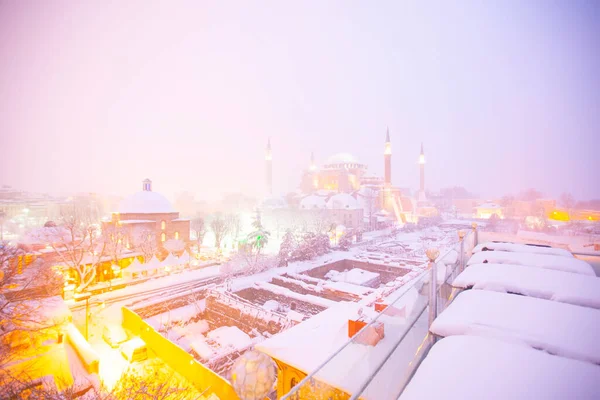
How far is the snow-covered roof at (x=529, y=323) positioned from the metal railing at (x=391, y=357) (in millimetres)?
629

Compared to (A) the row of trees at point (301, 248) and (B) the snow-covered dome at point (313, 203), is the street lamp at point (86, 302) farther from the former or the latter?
(B) the snow-covered dome at point (313, 203)

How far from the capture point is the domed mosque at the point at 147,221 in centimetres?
2241

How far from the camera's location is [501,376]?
1.47 m

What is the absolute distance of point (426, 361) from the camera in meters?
1.73

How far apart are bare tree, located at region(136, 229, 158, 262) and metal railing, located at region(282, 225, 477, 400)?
21787mm

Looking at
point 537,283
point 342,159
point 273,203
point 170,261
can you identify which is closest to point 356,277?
point 170,261

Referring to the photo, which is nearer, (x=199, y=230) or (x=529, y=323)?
(x=529, y=323)

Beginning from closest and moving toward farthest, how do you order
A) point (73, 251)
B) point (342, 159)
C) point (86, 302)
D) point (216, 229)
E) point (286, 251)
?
point (86, 302)
point (73, 251)
point (286, 251)
point (216, 229)
point (342, 159)

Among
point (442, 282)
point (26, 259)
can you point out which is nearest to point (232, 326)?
point (442, 282)

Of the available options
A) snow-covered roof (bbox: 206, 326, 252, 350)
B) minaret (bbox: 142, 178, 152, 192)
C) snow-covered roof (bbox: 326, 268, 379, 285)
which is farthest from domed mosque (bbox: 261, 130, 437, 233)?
snow-covered roof (bbox: 206, 326, 252, 350)

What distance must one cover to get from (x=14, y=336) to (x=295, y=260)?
16.5 m

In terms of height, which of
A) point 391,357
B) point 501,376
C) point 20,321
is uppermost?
point 501,376

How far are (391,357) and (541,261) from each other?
9.52 feet

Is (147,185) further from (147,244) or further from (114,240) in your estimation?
(114,240)
